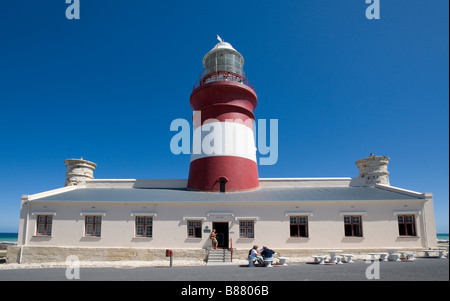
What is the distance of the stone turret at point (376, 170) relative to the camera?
20.3m

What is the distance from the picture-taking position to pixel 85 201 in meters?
16.9

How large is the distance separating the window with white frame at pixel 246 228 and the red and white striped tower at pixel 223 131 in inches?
119

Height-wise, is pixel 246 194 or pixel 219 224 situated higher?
pixel 246 194

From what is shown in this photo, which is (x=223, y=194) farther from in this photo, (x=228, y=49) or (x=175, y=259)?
(x=228, y=49)

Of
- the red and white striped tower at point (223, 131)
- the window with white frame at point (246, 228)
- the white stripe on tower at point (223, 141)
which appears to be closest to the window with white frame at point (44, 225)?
the red and white striped tower at point (223, 131)

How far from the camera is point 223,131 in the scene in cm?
1967

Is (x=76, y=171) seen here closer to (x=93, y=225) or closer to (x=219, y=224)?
(x=93, y=225)

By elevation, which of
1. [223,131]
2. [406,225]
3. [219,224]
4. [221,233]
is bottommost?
[221,233]

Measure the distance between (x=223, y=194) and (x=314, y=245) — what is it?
6284 millimetres

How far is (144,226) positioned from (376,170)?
54.8ft

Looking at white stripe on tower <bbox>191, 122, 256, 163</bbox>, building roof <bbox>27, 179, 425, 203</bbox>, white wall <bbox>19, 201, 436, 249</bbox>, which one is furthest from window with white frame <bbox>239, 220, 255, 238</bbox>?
white stripe on tower <bbox>191, 122, 256, 163</bbox>

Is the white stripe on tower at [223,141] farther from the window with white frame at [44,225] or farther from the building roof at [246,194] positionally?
the window with white frame at [44,225]
